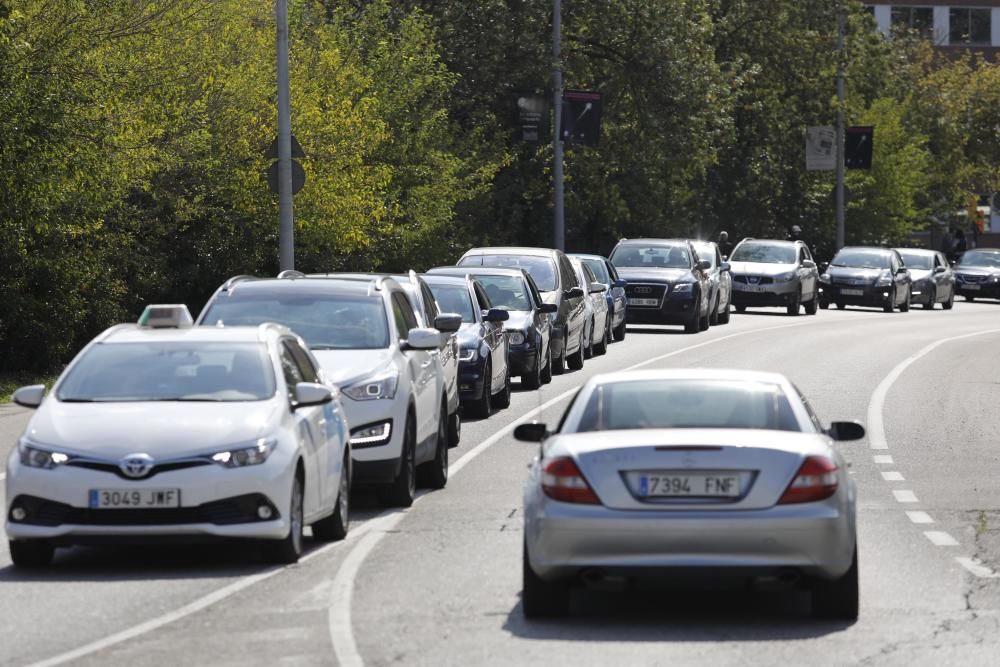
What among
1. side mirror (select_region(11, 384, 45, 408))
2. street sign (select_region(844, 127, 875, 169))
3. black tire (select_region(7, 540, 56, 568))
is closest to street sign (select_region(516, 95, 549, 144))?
street sign (select_region(844, 127, 875, 169))

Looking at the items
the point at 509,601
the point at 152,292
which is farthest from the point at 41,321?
the point at 509,601

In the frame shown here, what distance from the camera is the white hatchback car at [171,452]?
11.9 meters

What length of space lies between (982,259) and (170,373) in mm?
63316

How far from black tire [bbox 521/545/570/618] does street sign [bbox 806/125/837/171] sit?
59.5 meters

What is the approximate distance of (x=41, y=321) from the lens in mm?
30891

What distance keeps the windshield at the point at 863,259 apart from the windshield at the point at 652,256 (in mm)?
14831

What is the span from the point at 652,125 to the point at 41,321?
29281mm

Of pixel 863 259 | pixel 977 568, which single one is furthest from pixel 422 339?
pixel 863 259

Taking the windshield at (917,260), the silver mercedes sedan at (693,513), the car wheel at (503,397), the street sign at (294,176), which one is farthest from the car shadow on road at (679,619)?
the windshield at (917,260)

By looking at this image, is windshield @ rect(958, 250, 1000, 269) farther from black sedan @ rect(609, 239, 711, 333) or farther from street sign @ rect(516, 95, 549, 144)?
black sedan @ rect(609, 239, 711, 333)

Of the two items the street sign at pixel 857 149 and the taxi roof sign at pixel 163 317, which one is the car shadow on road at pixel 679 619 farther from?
the street sign at pixel 857 149

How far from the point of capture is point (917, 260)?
63.4m

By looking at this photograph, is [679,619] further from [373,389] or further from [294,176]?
[294,176]

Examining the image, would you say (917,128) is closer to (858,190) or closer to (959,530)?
(858,190)
